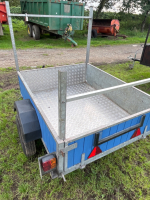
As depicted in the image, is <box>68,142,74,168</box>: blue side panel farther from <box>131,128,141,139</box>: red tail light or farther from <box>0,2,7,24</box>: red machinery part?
<box>0,2,7,24</box>: red machinery part

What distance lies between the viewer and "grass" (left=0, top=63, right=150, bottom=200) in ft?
6.75

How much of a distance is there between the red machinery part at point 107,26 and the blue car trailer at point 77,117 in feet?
30.0

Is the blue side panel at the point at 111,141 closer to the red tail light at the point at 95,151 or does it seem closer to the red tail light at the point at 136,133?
the red tail light at the point at 95,151

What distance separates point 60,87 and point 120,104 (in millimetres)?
2079

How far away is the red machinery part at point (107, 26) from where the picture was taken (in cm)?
1145

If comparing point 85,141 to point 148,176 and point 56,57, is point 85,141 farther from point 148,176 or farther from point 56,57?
point 56,57

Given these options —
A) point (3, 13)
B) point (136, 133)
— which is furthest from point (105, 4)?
point (136, 133)

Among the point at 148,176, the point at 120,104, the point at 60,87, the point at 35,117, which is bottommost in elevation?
the point at 148,176

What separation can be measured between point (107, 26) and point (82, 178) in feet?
38.8

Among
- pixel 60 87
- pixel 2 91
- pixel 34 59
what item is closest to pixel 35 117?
pixel 60 87

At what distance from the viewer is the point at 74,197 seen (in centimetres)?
202

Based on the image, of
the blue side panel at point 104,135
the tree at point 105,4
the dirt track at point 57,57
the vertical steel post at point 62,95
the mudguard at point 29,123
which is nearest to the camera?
the vertical steel post at point 62,95

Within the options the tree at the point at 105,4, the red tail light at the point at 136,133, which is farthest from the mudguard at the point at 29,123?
the tree at the point at 105,4

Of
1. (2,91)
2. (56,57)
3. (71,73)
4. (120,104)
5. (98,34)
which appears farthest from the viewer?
(98,34)
